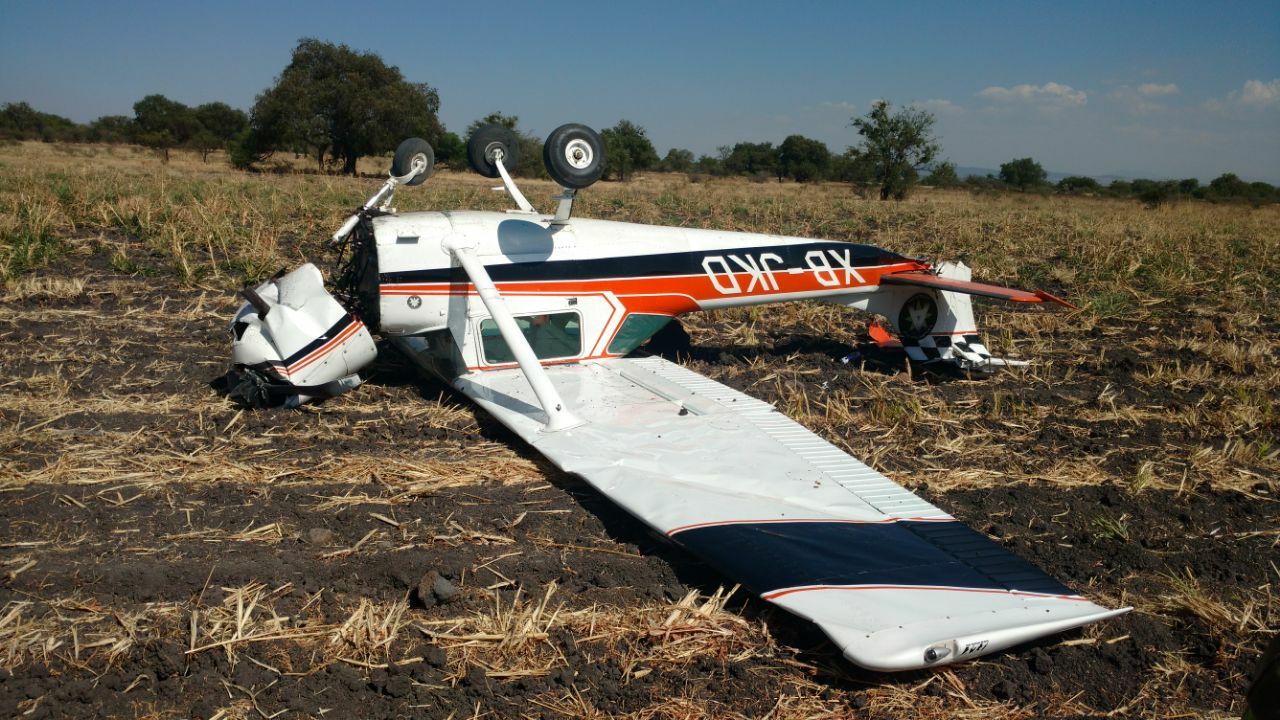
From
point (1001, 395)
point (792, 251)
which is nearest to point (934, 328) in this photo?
point (1001, 395)

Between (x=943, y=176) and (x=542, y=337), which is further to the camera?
(x=943, y=176)

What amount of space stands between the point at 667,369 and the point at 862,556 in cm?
376

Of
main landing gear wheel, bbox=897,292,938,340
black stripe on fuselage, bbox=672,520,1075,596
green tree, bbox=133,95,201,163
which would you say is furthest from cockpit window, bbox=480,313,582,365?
green tree, bbox=133,95,201,163

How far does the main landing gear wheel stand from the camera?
30.9ft

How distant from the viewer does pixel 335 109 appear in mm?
45875

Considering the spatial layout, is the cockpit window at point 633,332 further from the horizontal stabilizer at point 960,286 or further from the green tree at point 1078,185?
the green tree at point 1078,185

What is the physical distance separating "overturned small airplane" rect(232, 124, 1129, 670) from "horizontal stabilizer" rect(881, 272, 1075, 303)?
30mm

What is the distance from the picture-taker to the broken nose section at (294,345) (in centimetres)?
740

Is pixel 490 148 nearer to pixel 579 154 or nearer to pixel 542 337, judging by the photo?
pixel 579 154

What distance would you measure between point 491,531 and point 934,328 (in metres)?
6.13

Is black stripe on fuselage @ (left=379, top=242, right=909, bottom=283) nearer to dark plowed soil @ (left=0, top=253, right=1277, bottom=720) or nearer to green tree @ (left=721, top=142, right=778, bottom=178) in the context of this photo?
dark plowed soil @ (left=0, top=253, right=1277, bottom=720)

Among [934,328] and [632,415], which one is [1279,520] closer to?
[934,328]

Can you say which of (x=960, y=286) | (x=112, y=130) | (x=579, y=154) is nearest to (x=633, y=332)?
(x=579, y=154)

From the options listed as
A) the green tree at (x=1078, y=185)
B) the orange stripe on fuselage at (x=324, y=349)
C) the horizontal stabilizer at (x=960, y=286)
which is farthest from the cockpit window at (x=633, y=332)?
the green tree at (x=1078, y=185)
